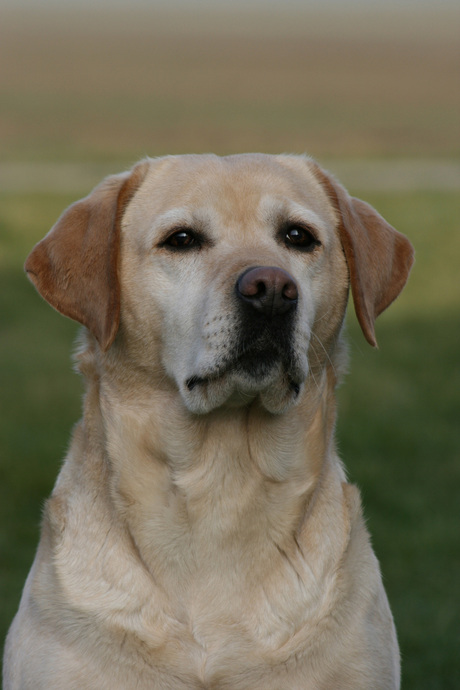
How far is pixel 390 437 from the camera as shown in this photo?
9.23 meters

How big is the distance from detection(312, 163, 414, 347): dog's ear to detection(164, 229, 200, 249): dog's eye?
2.08 ft

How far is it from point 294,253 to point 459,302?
11423 millimetres

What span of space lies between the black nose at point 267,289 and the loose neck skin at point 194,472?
51 cm

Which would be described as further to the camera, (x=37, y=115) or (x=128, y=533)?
(x=37, y=115)

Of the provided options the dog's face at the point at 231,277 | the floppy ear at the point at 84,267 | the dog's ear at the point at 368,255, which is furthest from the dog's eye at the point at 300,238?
the floppy ear at the point at 84,267

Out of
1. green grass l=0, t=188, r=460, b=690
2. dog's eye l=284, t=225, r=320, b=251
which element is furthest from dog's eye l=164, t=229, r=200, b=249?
green grass l=0, t=188, r=460, b=690

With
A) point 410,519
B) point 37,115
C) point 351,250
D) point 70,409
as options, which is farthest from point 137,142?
point 351,250

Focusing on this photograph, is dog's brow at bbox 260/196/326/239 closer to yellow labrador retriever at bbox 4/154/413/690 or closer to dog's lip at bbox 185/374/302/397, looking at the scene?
yellow labrador retriever at bbox 4/154/413/690

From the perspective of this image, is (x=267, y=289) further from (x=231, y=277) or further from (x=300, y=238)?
(x=300, y=238)

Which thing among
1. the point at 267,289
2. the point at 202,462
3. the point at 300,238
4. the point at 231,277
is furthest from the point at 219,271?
the point at 202,462

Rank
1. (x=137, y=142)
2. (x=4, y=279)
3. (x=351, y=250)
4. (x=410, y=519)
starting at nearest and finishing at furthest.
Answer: (x=351, y=250), (x=410, y=519), (x=4, y=279), (x=137, y=142)

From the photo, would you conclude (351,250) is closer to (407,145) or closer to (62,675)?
(62,675)

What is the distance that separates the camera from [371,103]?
148 ft

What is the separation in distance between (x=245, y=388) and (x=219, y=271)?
0.40 meters
